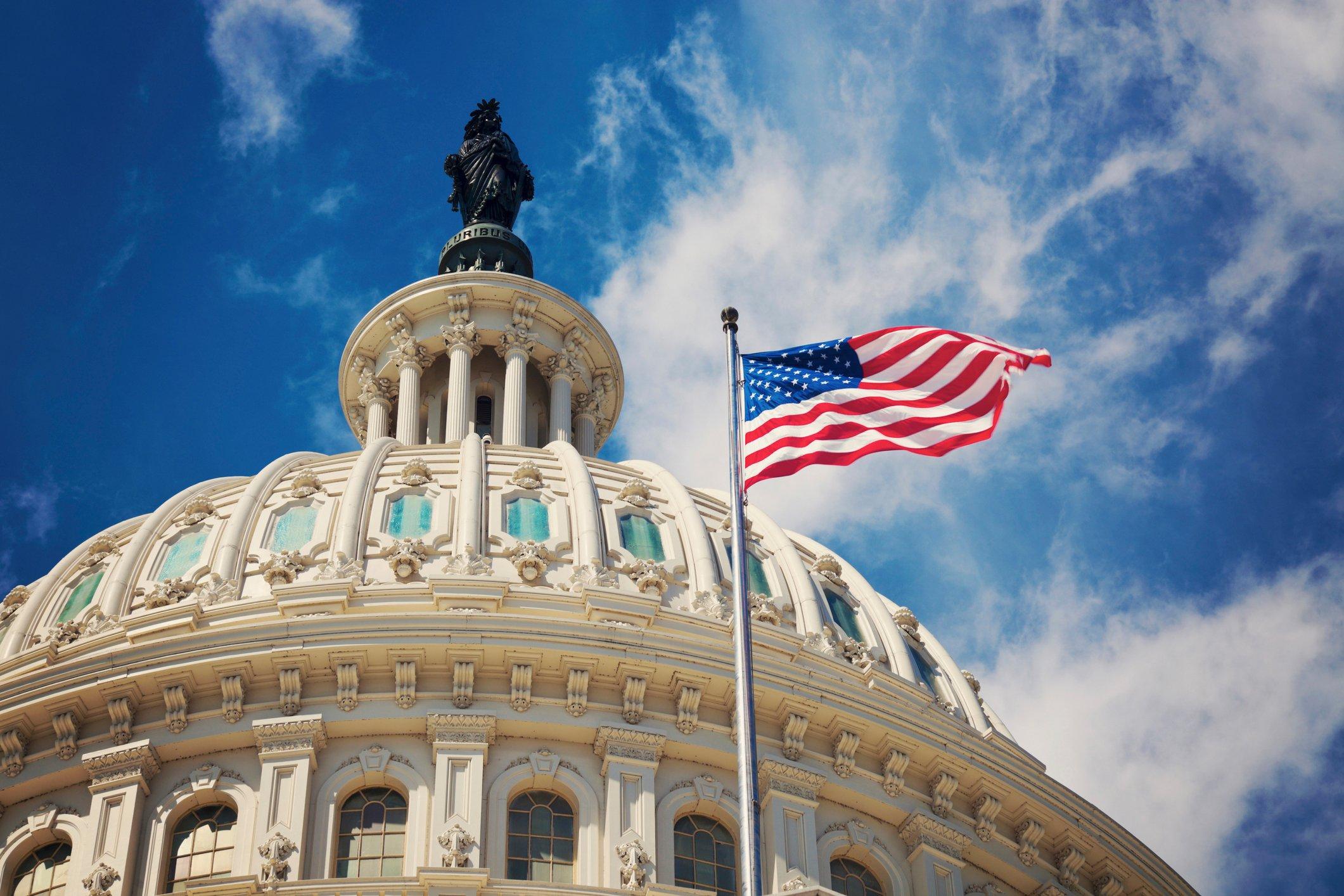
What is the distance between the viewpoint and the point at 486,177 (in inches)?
2923

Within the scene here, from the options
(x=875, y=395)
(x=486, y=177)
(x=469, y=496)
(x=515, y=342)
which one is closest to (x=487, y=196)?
(x=486, y=177)

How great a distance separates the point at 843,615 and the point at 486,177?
1052 inches

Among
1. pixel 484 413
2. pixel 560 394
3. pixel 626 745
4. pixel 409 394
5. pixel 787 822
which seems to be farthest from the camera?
pixel 484 413

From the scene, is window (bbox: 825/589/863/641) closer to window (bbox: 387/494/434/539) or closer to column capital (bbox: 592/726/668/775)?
column capital (bbox: 592/726/668/775)

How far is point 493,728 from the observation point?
44.9m

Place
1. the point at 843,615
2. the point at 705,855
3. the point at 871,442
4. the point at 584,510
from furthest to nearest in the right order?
the point at 843,615 < the point at 584,510 < the point at 705,855 < the point at 871,442

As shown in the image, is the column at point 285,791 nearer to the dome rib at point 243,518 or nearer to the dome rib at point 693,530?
the dome rib at point 243,518

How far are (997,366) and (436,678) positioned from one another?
14744 millimetres

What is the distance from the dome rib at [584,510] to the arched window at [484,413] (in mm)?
8258

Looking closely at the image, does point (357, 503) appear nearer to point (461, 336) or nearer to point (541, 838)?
point (541, 838)

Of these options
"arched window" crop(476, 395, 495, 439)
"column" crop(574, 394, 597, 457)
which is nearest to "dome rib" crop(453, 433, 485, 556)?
"arched window" crop(476, 395, 495, 439)

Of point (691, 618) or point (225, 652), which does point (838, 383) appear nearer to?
point (691, 618)

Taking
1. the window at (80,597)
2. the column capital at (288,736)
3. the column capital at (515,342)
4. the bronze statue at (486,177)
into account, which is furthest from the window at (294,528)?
the bronze statue at (486,177)

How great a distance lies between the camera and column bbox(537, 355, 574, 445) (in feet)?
213
